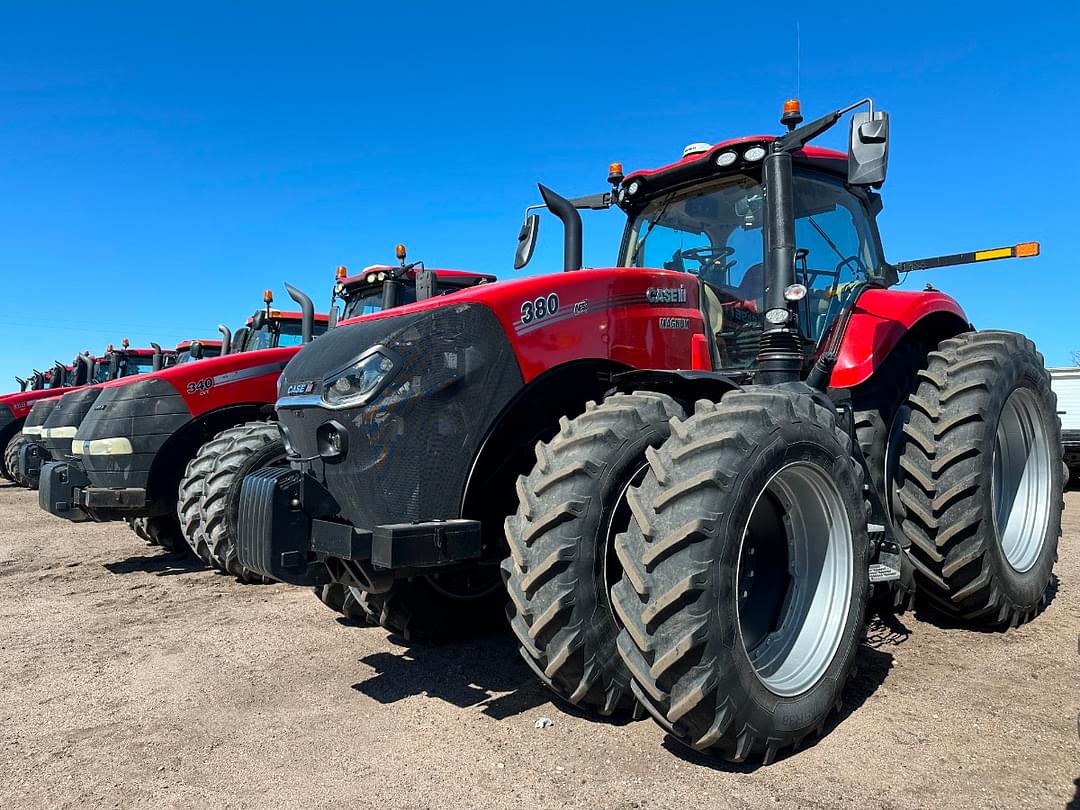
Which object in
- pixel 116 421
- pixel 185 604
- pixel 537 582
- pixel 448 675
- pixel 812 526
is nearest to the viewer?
pixel 537 582

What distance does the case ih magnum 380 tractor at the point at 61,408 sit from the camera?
8.73 metres

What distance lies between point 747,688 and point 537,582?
813 mm

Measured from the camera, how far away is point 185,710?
353 cm

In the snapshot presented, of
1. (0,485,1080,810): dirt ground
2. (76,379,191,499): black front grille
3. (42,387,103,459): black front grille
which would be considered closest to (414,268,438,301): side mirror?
(76,379,191,499): black front grille

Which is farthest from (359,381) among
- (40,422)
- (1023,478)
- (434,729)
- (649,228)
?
(40,422)

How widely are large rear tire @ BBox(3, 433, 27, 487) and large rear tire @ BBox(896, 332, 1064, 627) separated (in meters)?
14.0

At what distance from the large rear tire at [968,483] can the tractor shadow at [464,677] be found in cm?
201

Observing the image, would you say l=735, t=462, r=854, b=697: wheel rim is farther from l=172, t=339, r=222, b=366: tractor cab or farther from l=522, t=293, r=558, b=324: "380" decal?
l=172, t=339, r=222, b=366: tractor cab

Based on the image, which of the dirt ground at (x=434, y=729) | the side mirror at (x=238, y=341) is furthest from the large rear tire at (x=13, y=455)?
the dirt ground at (x=434, y=729)

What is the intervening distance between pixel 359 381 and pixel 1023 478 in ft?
13.4

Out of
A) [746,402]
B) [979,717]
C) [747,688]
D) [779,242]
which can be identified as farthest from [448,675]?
[779,242]

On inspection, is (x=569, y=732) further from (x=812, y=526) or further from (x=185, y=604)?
(x=185, y=604)

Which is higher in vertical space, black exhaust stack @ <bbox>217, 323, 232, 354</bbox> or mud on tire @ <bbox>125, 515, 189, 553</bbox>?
black exhaust stack @ <bbox>217, 323, 232, 354</bbox>

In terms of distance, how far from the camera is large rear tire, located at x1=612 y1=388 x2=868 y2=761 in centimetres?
262
